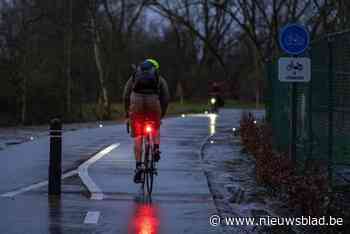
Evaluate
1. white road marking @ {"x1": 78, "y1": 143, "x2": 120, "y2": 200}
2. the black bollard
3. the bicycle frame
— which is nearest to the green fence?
the bicycle frame

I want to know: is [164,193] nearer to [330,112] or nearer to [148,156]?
[148,156]

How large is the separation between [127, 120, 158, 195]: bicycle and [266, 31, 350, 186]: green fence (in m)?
2.52

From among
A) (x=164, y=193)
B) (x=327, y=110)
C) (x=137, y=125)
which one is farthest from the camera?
(x=327, y=110)

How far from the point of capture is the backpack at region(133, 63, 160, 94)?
12258 millimetres

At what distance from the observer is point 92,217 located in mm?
10336

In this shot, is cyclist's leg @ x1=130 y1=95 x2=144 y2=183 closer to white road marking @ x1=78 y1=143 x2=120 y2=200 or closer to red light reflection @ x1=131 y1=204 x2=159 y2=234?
white road marking @ x1=78 y1=143 x2=120 y2=200

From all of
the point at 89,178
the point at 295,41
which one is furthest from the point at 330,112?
the point at 89,178

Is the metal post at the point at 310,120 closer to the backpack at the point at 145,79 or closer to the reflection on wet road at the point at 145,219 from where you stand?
the backpack at the point at 145,79

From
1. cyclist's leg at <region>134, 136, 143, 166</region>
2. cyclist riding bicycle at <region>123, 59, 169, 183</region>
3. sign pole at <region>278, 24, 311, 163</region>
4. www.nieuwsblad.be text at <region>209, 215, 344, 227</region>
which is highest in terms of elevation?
sign pole at <region>278, 24, 311, 163</region>

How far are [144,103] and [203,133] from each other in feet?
56.0

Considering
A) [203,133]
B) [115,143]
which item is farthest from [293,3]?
[115,143]

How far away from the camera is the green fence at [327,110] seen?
11990mm

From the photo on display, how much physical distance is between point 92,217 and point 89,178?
13.4 feet

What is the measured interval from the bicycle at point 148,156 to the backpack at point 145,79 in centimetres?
47
